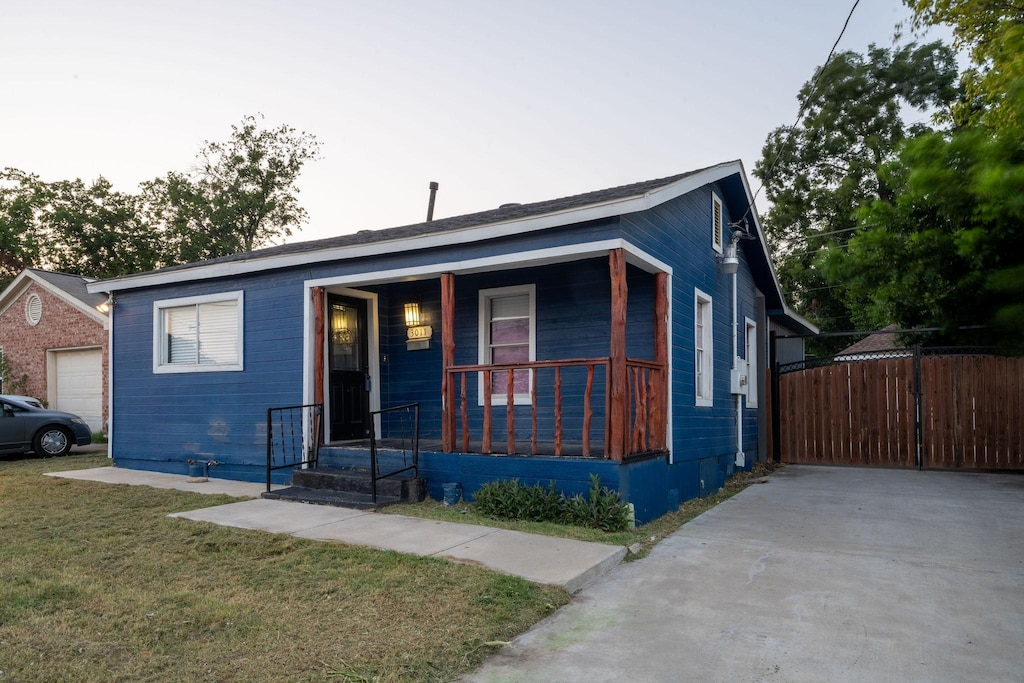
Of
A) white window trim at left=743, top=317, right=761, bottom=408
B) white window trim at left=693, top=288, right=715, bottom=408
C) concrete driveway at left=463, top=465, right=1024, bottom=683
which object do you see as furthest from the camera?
white window trim at left=743, top=317, right=761, bottom=408

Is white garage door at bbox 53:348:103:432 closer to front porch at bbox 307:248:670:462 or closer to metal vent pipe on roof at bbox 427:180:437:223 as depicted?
metal vent pipe on roof at bbox 427:180:437:223

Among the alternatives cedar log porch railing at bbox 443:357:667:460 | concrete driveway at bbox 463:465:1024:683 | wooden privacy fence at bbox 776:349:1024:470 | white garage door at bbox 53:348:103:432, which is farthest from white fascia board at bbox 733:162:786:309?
white garage door at bbox 53:348:103:432

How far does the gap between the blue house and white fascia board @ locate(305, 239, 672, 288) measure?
0.02m

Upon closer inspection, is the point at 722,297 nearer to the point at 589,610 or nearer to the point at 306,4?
the point at 589,610

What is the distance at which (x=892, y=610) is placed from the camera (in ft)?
13.0

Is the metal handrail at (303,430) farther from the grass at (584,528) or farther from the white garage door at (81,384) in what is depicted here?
the white garage door at (81,384)

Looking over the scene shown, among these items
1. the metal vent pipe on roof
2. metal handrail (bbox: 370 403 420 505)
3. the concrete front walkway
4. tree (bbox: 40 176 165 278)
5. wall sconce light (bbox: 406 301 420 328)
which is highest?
tree (bbox: 40 176 165 278)

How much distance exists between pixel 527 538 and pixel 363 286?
4824 mm

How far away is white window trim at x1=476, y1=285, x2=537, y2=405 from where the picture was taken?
814 centimetres

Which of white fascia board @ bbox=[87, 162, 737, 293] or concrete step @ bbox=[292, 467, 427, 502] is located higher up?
white fascia board @ bbox=[87, 162, 737, 293]

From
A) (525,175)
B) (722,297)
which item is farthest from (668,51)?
(525,175)

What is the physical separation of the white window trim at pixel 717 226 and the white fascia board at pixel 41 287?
13458mm

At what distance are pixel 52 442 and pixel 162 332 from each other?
4.04 meters

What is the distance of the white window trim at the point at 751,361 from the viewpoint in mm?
11016
